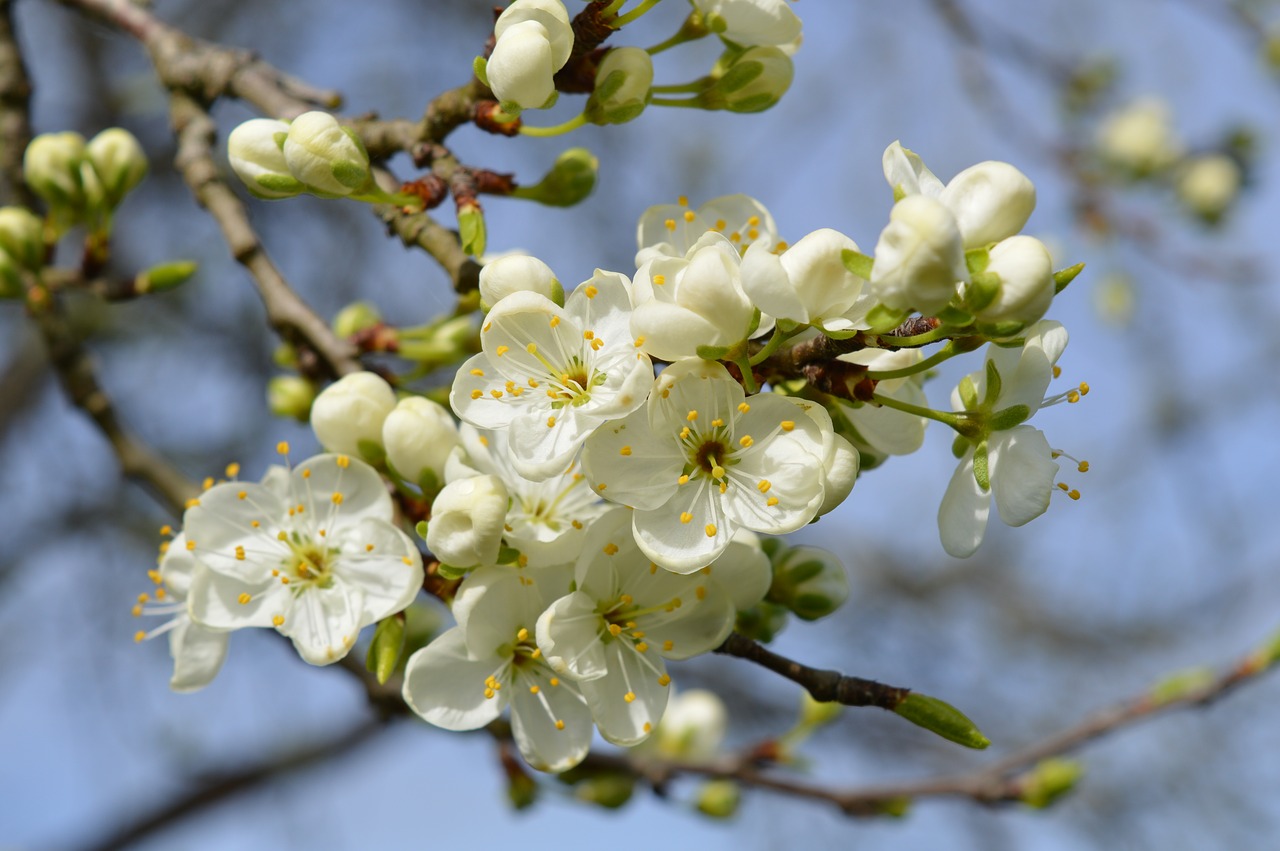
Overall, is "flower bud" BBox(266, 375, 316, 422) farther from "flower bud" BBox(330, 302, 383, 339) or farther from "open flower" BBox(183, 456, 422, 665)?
"open flower" BBox(183, 456, 422, 665)

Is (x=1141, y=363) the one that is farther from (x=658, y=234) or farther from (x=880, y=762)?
(x=658, y=234)

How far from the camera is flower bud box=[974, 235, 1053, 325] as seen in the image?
104 centimetres

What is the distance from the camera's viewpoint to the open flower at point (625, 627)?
1.24m

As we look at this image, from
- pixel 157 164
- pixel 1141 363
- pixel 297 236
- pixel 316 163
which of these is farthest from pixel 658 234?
pixel 1141 363

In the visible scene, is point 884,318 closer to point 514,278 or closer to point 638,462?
point 638,462

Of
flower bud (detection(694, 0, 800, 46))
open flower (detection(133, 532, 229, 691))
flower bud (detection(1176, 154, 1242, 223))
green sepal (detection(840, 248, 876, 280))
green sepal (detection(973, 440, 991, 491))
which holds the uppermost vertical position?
flower bud (detection(694, 0, 800, 46))

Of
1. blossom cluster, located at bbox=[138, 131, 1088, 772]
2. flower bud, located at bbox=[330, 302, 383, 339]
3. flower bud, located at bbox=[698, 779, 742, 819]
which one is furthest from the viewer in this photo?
flower bud, located at bbox=[698, 779, 742, 819]

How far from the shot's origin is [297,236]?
13.6 feet

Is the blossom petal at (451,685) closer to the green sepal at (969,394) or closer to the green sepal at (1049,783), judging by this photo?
the green sepal at (969,394)

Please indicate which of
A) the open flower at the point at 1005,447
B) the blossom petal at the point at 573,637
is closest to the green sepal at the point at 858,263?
the open flower at the point at 1005,447

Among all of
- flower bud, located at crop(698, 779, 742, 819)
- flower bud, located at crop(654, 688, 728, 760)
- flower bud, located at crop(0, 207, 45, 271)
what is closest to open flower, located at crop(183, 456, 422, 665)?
flower bud, located at crop(0, 207, 45, 271)

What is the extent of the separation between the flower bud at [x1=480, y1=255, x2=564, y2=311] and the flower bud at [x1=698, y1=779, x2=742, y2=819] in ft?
4.54

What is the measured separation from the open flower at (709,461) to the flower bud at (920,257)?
0.68ft

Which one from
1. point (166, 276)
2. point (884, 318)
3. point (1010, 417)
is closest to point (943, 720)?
point (1010, 417)
